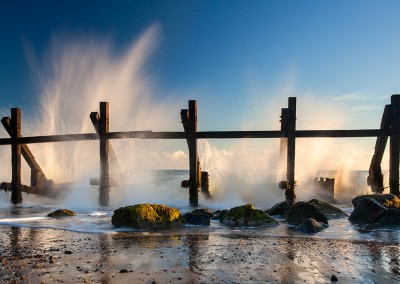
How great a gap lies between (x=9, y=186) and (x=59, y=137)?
3.69 metres

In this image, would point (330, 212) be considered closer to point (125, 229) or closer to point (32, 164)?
point (125, 229)

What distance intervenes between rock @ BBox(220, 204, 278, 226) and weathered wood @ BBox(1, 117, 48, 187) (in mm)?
9599

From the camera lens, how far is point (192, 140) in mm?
12680

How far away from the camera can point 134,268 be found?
5332 millimetres

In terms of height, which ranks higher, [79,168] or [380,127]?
[380,127]

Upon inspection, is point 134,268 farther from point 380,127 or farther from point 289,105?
point 380,127

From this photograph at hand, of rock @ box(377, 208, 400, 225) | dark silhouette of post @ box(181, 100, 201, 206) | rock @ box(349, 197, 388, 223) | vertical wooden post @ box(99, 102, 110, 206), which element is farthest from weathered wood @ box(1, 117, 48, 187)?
rock @ box(377, 208, 400, 225)

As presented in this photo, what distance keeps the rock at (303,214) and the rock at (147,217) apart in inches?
125

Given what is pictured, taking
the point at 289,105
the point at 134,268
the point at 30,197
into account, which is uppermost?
the point at 289,105

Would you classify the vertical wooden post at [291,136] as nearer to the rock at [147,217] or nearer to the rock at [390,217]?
the rock at [390,217]

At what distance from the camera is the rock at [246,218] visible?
32.3 feet

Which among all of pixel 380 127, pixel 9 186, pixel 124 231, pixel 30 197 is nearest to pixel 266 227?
pixel 124 231

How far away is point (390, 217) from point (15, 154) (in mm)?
14030

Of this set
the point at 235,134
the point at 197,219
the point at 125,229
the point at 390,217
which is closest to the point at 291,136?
the point at 235,134
